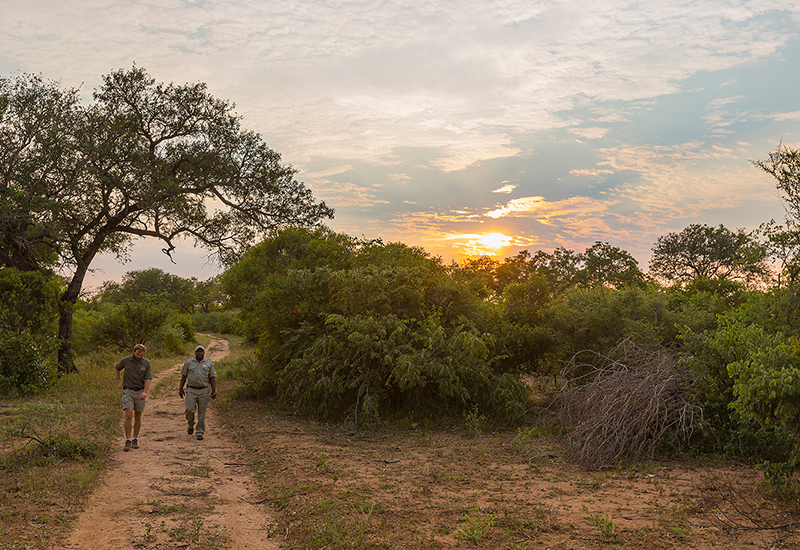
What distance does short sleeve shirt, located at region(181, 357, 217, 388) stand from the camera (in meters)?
10.6

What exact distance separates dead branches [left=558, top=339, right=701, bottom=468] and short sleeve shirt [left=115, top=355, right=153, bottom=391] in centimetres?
757

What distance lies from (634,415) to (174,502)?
6.98m

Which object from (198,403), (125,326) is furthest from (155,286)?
(198,403)

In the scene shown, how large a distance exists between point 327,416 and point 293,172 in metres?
10.8

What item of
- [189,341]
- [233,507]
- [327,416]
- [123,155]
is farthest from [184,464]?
[189,341]

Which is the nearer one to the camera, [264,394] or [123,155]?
[264,394]

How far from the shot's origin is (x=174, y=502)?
21.9ft

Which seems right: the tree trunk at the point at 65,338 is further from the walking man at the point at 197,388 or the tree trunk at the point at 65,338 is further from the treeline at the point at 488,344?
the walking man at the point at 197,388

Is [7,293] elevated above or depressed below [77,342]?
above

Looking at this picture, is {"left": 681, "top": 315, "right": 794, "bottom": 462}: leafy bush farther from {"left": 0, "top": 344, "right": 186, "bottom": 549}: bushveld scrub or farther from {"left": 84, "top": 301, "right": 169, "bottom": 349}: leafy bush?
{"left": 84, "top": 301, "right": 169, "bottom": 349}: leafy bush

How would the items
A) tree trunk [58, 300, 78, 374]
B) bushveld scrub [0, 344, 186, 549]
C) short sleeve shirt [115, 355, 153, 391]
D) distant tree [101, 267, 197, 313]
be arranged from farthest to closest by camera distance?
distant tree [101, 267, 197, 313] → tree trunk [58, 300, 78, 374] → short sleeve shirt [115, 355, 153, 391] → bushveld scrub [0, 344, 186, 549]

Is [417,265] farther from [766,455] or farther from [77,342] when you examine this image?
[77,342]

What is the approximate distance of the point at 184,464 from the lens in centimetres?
855

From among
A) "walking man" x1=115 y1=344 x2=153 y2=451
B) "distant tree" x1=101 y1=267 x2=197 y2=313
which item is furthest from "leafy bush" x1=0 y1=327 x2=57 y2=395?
"distant tree" x1=101 y1=267 x2=197 y2=313
